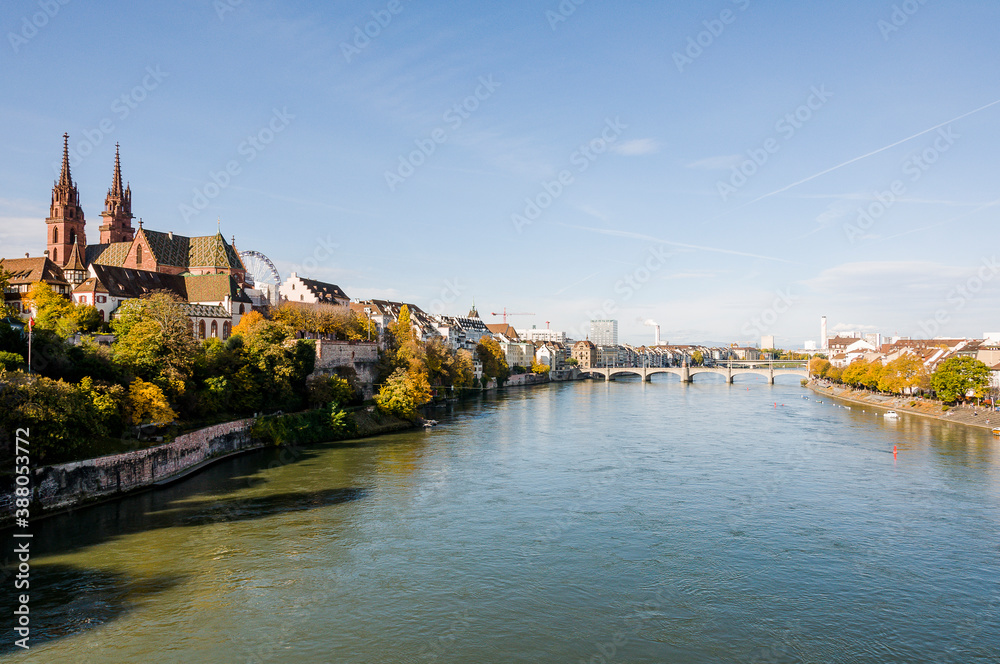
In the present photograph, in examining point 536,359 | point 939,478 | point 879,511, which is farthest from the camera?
point 536,359

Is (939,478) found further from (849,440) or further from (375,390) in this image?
(375,390)

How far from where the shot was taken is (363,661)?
470 inches

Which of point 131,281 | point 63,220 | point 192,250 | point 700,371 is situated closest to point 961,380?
point 700,371

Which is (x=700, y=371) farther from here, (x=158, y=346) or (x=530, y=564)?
(x=530, y=564)

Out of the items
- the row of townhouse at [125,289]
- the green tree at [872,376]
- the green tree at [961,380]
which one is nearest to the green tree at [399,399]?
the row of townhouse at [125,289]

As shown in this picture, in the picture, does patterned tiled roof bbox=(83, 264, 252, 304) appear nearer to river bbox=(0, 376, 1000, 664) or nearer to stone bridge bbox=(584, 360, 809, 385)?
river bbox=(0, 376, 1000, 664)

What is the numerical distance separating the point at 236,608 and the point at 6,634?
4.16 m

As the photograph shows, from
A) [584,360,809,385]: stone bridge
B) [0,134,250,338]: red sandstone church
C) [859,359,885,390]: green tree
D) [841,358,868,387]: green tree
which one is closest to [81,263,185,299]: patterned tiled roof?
[0,134,250,338]: red sandstone church

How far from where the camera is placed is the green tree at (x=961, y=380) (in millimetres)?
48000

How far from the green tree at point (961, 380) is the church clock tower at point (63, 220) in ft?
234

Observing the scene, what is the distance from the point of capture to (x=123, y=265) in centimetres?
5478

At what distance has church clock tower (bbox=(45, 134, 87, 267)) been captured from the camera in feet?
184

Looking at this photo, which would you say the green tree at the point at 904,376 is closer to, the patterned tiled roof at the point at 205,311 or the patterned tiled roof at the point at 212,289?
the patterned tiled roof at the point at 212,289

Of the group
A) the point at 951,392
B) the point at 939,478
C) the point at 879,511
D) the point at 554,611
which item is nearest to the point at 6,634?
the point at 554,611
